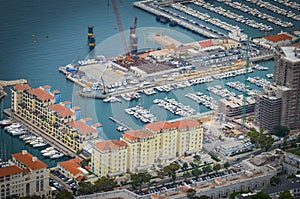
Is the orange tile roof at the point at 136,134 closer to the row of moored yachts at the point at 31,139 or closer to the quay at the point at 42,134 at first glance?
the quay at the point at 42,134

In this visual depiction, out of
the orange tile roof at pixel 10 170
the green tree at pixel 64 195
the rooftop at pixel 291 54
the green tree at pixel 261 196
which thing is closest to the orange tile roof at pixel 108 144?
the green tree at pixel 64 195

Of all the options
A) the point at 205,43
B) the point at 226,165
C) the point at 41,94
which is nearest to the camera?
the point at 226,165

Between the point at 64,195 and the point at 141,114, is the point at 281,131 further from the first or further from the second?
the point at 64,195

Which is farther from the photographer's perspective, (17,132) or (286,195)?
(17,132)

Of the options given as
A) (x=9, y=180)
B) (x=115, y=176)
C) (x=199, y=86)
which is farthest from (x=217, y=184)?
(x=199, y=86)

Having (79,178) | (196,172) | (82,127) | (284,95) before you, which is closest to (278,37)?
(284,95)

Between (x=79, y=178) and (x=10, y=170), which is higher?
(x=10, y=170)

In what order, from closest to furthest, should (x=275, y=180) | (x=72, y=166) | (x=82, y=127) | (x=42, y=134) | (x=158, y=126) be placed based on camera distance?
A: (x=275, y=180), (x=72, y=166), (x=158, y=126), (x=82, y=127), (x=42, y=134)
